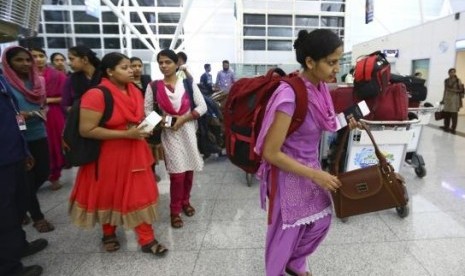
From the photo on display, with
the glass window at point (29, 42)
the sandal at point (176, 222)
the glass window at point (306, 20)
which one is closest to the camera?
the glass window at point (29, 42)

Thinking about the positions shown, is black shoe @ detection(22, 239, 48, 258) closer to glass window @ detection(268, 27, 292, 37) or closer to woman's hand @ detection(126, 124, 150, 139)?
woman's hand @ detection(126, 124, 150, 139)

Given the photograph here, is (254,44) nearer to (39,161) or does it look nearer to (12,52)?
(39,161)

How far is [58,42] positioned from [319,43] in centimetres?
1873

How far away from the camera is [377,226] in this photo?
2.64m

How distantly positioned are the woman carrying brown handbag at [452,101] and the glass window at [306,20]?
12618mm

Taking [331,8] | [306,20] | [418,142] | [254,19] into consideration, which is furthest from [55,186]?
[331,8]

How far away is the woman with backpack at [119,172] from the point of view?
2061 millimetres

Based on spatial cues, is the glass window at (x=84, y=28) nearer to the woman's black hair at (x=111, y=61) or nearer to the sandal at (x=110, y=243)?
the woman's black hair at (x=111, y=61)

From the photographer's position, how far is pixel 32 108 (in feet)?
9.12

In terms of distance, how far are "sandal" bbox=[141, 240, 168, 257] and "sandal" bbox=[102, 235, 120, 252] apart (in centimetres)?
22

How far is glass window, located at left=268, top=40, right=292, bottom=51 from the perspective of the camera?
1891 cm

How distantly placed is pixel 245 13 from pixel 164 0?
4.79 meters

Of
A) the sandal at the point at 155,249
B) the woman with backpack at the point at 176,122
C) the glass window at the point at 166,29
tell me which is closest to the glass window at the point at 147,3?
the glass window at the point at 166,29

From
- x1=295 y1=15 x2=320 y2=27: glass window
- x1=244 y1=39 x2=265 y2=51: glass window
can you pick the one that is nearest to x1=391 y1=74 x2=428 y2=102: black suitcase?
x1=244 y1=39 x2=265 y2=51: glass window
